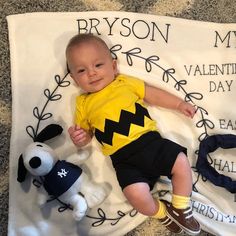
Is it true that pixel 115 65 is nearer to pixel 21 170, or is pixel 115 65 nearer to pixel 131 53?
pixel 131 53

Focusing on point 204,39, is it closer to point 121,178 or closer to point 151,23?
point 151,23

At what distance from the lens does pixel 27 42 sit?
4.17ft

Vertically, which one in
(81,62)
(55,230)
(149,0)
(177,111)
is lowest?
(55,230)

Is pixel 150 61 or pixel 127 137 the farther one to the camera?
pixel 150 61

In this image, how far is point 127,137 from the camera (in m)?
1.17

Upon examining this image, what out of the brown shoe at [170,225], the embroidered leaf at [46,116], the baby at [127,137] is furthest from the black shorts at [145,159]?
the embroidered leaf at [46,116]

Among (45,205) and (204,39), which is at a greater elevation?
(204,39)

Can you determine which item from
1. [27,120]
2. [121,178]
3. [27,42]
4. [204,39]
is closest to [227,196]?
[121,178]

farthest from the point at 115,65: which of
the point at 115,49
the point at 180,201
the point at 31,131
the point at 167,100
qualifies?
the point at 180,201

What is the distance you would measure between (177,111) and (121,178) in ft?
0.80

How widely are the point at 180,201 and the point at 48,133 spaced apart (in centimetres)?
37

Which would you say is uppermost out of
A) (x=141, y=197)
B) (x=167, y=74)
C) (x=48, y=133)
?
(x=167, y=74)

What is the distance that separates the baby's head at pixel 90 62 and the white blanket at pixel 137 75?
2.9 inches

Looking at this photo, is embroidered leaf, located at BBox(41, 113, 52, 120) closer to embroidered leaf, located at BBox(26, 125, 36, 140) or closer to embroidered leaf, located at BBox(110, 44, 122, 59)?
embroidered leaf, located at BBox(26, 125, 36, 140)
